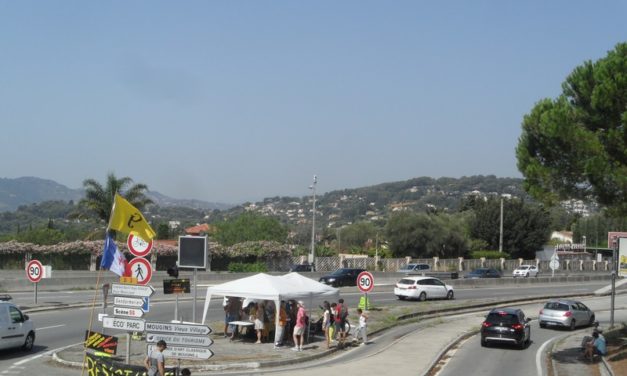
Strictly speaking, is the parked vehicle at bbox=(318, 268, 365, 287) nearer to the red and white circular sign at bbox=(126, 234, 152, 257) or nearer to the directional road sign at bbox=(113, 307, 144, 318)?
the red and white circular sign at bbox=(126, 234, 152, 257)

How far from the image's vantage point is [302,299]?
25984 millimetres

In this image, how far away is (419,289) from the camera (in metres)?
45.6

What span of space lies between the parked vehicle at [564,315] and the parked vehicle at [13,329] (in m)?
24.5

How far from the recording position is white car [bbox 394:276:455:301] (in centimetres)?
4534

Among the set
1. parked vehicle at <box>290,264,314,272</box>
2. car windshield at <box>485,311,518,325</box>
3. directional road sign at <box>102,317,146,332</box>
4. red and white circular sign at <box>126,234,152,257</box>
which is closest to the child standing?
car windshield at <box>485,311,518,325</box>

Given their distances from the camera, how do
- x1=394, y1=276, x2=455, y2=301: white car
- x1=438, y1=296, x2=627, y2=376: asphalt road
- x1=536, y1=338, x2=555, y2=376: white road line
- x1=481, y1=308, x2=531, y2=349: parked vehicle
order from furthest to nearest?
1. x1=394, y1=276, x2=455, y2=301: white car
2. x1=481, y1=308, x2=531, y2=349: parked vehicle
3. x1=536, y1=338, x2=555, y2=376: white road line
4. x1=438, y1=296, x2=627, y2=376: asphalt road

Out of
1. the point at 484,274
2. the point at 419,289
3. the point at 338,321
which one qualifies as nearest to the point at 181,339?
the point at 338,321

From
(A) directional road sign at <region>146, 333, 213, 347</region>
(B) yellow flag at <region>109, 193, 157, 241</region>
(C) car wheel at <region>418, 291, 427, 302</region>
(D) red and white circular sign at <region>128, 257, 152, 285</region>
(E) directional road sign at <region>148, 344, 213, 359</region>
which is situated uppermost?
(B) yellow flag at <region>109, 193, 157, 241</region>

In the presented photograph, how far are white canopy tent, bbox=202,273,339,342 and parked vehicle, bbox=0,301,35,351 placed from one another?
5.78 meters

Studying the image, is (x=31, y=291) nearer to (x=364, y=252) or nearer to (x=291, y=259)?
(x=291, y=259)

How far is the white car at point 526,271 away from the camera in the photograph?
78.2 meters

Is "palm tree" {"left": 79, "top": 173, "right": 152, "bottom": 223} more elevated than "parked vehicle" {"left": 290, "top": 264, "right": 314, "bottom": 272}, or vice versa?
"palm tree" {"left": 79, "top": 173, "right": 152, "bottom": 223}

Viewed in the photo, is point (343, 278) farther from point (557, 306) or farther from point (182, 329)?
point (182, 329)

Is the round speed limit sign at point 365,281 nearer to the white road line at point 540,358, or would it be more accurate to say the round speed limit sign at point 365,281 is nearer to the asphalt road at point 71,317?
the asphalt road at point 71,317
